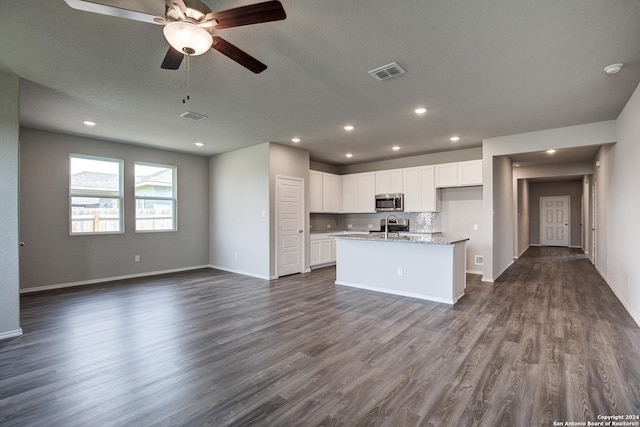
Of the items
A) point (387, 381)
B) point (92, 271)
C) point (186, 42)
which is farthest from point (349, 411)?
point (92, 271)

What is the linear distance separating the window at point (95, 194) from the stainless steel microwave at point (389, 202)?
5675 millimetres

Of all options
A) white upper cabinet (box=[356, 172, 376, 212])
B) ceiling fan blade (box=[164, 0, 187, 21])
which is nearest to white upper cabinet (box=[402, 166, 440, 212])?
white upper cabinet (box=[356, 172, 376, 212])

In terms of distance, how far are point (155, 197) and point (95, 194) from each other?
108cm

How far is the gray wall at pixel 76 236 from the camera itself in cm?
511

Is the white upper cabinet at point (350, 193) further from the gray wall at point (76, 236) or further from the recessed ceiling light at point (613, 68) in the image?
the recessed ceiling light at point (613, 68)

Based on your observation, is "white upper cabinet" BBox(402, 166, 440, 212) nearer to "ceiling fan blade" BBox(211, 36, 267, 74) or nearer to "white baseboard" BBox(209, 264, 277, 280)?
"white baseboard" BBox(209, 264, 277, 280)

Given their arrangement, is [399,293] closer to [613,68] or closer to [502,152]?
[502,152]

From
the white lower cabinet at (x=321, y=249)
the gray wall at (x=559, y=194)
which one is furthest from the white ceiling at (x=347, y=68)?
the gray wall at (x=559, y=194)

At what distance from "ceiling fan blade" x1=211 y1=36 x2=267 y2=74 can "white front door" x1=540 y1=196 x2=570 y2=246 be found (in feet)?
42.5

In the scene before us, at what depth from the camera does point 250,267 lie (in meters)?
6.44

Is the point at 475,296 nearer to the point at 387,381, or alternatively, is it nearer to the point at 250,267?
the point at 387,381

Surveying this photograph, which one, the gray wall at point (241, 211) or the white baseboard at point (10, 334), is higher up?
the gray wall at point (241, 211)

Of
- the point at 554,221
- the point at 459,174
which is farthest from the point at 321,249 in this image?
the point at 554,221

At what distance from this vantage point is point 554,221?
37.5 feet
